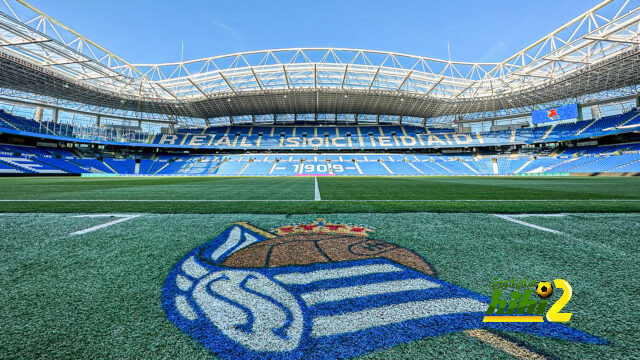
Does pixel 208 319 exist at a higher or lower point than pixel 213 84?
lower

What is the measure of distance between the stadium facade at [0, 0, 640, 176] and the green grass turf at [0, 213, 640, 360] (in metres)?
22.8

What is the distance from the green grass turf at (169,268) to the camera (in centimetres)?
79

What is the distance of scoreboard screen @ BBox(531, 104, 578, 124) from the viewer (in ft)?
96.5

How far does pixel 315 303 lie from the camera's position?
1.07m

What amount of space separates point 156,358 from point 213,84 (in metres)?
32.2

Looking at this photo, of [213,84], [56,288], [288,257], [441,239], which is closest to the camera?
[56,288]

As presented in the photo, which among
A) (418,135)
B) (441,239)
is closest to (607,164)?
(418,135)

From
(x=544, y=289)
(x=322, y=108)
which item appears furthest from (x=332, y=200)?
(x=322, y=108)

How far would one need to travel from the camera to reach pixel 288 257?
1675 millimetres

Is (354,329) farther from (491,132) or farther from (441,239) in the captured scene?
(491,132)

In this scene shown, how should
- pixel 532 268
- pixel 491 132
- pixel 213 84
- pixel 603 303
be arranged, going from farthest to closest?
pixel 491 132 < pixel 213 84 < pixel 532 268 < pixel 603 303

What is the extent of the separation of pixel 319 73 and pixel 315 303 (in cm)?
2914

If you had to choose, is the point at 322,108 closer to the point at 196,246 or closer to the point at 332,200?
the point at 332,200

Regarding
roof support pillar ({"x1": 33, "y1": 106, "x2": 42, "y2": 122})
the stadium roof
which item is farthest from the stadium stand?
the stadium roof
